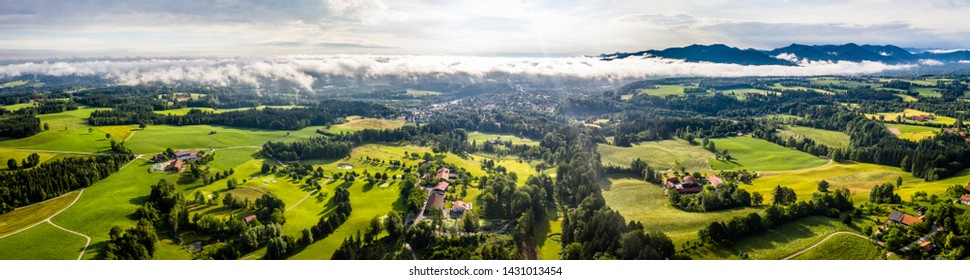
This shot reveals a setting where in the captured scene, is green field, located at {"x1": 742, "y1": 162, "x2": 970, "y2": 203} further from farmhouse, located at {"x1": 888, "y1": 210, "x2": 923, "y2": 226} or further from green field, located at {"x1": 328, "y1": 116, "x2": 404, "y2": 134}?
green field, located at {"x1": 328, "y1": 116, "x2": 404, "y2": 134}

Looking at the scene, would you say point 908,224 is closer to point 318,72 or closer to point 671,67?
point 318,72

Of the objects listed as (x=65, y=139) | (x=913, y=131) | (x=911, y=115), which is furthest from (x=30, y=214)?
(x=911, y=115)

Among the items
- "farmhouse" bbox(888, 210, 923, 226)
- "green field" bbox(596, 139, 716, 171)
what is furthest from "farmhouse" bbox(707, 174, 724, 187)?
"farmhouse" bbox(888, 210, 923, 226)

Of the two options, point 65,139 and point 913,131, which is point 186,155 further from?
point 913,131

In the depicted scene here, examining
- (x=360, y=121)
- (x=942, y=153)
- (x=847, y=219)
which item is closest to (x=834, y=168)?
(x=942, y=153)

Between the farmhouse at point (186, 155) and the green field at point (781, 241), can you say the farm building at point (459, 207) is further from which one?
the farmhouse at point (186, 155)

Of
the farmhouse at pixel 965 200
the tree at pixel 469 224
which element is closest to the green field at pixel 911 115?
the farmhouse at pixel 965 200
